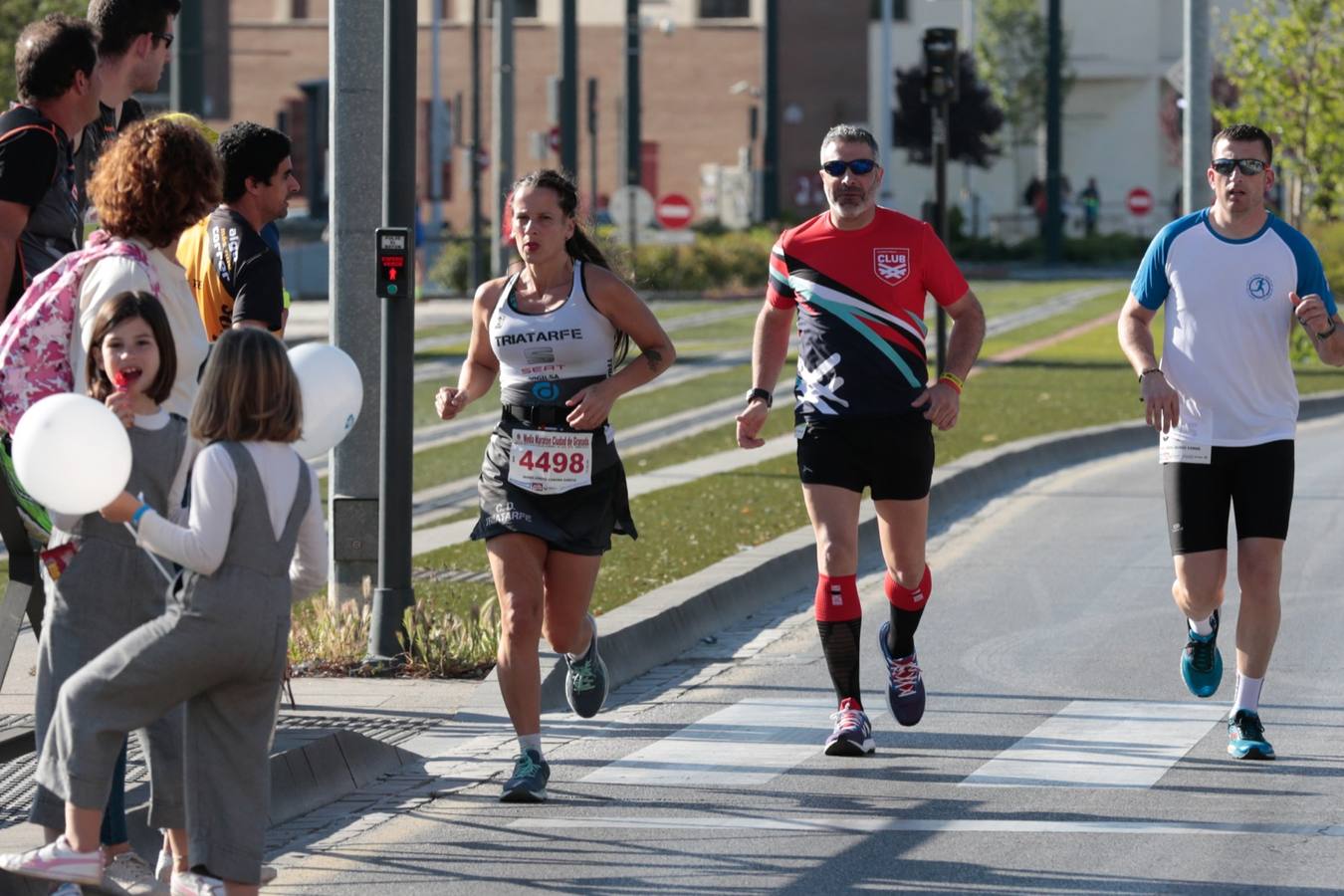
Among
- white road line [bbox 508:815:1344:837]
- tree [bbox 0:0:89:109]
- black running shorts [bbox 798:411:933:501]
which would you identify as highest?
tree [bbox 0:0:89:109]

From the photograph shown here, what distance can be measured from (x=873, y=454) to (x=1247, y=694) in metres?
1.44

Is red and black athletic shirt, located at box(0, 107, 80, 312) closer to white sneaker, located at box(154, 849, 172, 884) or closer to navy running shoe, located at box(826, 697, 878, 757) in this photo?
white sneaker, located at box(154, 849, 172, 884)

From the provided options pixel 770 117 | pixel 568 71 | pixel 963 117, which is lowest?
pixel 770 117

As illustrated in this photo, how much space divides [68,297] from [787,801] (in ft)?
8.90

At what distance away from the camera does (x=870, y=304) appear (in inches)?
311

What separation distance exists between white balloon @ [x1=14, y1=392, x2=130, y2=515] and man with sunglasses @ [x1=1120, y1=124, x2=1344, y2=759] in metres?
3.66

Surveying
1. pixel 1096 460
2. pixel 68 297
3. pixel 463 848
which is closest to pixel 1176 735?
pixel 463 848

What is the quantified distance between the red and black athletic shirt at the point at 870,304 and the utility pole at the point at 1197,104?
12891 mm

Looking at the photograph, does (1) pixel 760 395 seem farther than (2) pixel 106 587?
Yes

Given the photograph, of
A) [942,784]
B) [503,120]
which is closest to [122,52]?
[942,784]

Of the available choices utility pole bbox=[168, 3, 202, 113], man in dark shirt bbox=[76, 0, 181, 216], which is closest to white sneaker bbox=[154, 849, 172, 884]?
man in dark shirt bbox=[76, 0, 181, 216]

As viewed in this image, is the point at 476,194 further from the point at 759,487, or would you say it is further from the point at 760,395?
the point at 760,395

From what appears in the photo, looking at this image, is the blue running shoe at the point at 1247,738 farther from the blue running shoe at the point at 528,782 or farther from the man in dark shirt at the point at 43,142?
the man in dark shirt at the point at 43,142

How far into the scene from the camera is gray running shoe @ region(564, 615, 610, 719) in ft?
26.1
